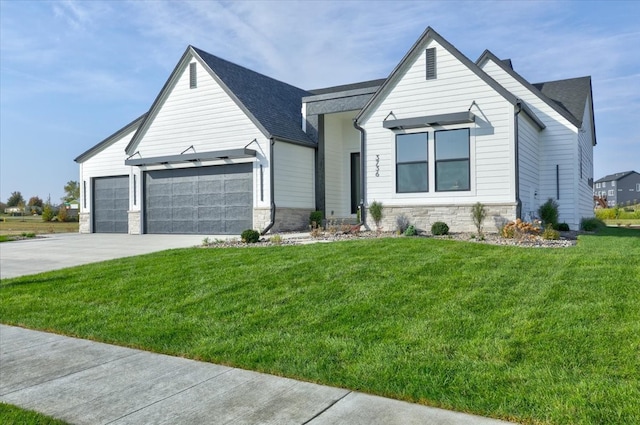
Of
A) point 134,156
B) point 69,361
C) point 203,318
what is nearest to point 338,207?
point 134,156

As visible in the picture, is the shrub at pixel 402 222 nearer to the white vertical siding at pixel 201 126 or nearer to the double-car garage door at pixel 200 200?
the white vertical siding at pixel 201 126

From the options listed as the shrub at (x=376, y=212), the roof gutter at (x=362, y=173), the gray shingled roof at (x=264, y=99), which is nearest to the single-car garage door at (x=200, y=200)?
the gray shingled roof at (x=264, y=99)

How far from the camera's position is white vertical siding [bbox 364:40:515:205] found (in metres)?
14.1

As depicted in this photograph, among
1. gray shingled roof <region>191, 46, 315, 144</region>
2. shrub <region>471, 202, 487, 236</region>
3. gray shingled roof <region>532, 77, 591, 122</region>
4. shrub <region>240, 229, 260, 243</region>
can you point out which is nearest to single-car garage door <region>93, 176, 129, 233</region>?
gray shingled roof <region>191, 46, 315, 144</region>

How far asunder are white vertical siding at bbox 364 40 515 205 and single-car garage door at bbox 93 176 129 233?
13.0 meters

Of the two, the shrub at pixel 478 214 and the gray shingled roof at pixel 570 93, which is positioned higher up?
the gray shingled roof at pixel 570 93

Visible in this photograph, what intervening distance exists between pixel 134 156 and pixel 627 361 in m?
20.6

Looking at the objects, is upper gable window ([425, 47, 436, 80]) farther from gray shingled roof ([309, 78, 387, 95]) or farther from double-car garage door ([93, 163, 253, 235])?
gray shingled roof ([309, 78, 387, 95])

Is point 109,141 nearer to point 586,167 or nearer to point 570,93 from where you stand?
point 570,93

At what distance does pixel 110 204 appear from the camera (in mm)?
23688

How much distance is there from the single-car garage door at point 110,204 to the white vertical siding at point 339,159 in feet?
32.3

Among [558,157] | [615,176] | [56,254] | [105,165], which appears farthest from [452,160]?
[615,176]

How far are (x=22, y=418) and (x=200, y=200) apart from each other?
16613 millimetres

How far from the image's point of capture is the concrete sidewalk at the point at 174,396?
3.44 metres
